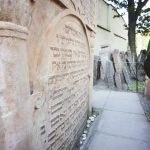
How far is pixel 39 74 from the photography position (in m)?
1.68

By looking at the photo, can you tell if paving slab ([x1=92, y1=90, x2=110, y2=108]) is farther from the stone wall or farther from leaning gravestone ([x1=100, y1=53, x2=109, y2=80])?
the stone wall

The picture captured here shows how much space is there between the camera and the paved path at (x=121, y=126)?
3060 mm

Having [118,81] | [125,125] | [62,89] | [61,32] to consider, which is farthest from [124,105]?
[61,32]

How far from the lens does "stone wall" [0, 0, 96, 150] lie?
117 cm

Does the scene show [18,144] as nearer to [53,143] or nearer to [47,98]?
[47,98]

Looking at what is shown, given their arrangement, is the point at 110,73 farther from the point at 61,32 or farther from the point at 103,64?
the point at 61,32

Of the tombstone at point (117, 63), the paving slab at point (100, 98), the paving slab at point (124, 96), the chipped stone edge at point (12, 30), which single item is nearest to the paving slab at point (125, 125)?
the paving slab at point (100, 98)

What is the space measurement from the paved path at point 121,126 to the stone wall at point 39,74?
615mm

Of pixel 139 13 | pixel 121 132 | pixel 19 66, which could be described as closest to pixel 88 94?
pixel 121 132

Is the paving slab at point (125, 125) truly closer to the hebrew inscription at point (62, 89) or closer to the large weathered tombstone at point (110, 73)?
the hebrew inscription at point (62, 89)

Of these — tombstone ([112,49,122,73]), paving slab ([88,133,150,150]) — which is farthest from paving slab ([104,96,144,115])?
tombstone ([112,49,122,73])

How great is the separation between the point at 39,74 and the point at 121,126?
262 cm

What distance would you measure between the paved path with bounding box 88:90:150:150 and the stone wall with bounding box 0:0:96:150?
62cm

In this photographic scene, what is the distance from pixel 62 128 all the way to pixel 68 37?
1120mm
